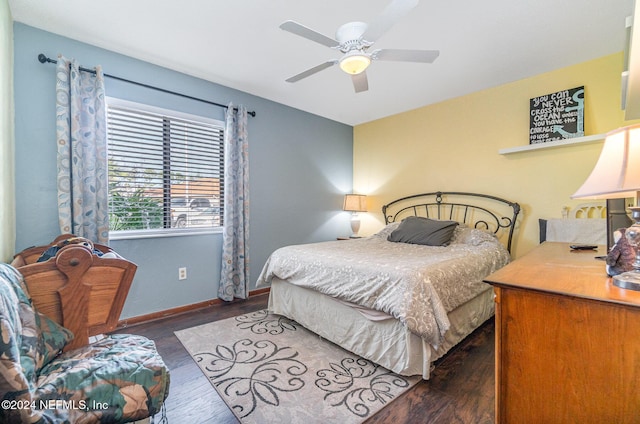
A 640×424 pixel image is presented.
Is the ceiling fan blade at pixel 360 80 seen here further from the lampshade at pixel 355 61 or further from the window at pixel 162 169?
the window at pixel 162 169

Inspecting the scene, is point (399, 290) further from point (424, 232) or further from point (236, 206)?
point (236, 206)

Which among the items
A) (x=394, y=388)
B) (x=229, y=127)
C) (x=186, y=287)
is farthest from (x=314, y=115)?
(x=394, y=388)

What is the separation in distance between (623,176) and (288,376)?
1914 mm

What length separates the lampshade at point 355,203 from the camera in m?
4.40

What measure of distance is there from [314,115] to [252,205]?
1.74 meters

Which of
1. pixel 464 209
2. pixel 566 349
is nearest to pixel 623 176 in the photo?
pixel 566 349

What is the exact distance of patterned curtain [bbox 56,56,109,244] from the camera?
2.25m

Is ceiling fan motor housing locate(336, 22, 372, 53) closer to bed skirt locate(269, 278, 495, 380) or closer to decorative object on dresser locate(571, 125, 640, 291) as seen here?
decorative object on dresser locate(571, 125, 640, 291)

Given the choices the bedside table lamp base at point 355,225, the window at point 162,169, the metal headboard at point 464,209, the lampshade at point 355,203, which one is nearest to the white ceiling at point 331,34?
the window at point 162,169

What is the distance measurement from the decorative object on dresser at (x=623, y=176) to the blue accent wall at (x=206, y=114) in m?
3.15

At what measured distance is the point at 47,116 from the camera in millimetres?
2266

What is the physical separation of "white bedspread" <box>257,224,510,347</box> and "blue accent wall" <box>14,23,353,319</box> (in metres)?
0.93

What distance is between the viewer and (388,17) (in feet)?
5.15

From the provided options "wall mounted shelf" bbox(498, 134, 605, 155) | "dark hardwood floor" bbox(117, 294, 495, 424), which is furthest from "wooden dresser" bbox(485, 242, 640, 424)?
"wall mounted shelf" bbox(498, 134, 605, 155)
